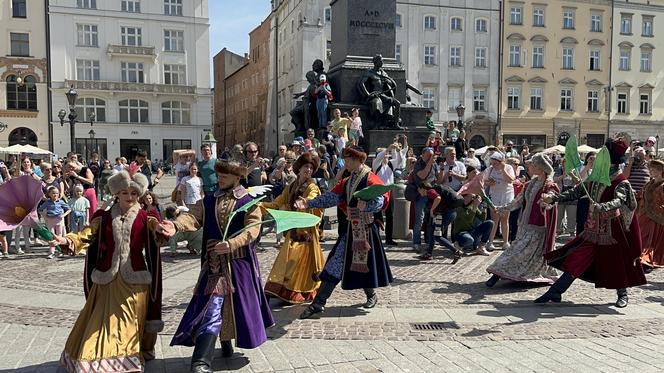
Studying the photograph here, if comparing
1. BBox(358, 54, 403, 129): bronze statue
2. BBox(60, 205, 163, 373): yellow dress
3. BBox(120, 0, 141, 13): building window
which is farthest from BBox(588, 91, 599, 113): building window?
BBox(60, 205, 163, 373): yellow dress

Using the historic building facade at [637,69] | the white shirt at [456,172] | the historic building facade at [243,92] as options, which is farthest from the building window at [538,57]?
the white shirt at [456,172]

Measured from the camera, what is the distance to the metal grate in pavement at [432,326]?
226 inches

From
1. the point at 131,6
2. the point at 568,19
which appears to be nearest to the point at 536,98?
the point at 568,19

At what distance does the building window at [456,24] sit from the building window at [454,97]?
15.1 ft

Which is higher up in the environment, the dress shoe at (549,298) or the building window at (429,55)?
the building window at (429,55)

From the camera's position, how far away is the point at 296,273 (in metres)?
6.46

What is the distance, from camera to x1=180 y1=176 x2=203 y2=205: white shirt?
1034 centimetres

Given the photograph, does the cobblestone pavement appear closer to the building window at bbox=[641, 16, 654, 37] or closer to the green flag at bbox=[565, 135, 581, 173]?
the green flag at bbox=[565, 135, 581, 173]

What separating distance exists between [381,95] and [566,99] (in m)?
37.2

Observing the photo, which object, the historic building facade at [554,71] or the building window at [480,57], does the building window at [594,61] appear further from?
the building window at [480,57]

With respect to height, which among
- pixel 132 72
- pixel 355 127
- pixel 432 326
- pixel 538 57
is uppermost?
pixel 538 57

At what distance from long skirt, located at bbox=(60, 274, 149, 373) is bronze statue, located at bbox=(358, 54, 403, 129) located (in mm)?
11804

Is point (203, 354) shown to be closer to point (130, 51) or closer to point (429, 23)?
point (429, 23)

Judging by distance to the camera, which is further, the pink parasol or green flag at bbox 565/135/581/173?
green flag at bbox 565/135/581/173
